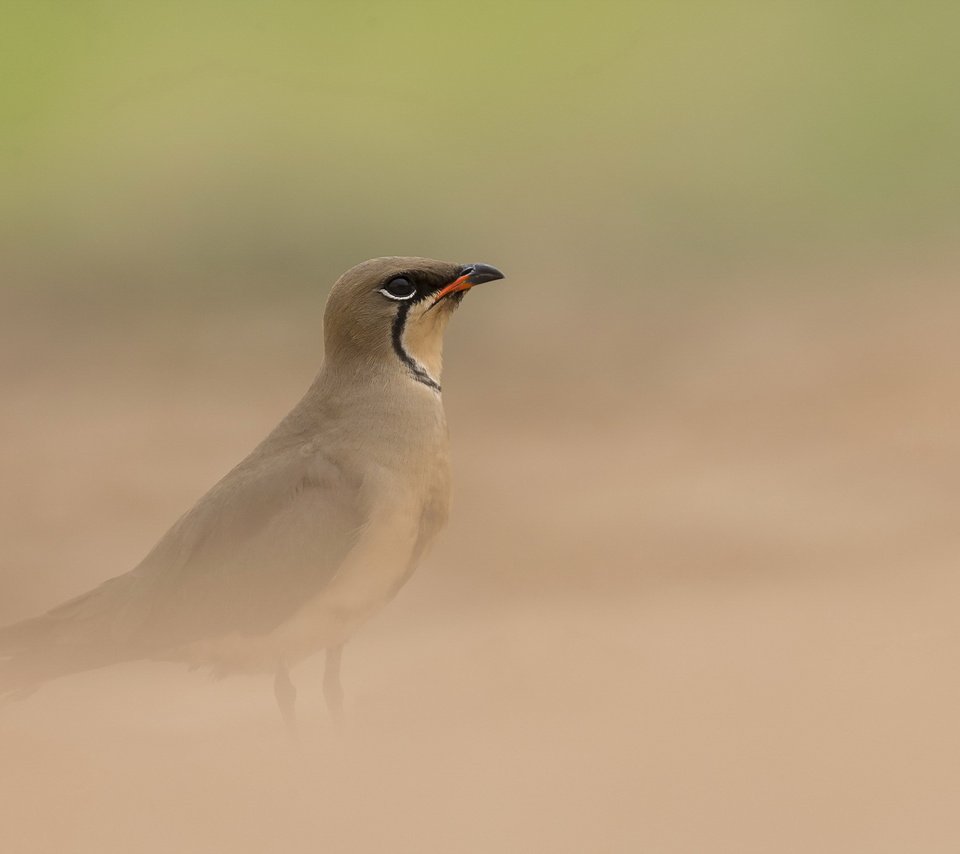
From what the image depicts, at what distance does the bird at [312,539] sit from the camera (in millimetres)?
4066

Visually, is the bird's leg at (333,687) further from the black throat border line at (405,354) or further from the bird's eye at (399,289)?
the bird's eye at (399,289)

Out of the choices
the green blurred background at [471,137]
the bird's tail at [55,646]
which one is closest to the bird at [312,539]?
the bird's tail at [55,646]

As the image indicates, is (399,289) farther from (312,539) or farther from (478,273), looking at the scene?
(312,539)

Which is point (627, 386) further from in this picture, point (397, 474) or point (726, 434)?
point (397, 474)

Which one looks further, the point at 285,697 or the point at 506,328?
the point at 506,328

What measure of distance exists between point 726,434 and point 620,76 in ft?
21.4

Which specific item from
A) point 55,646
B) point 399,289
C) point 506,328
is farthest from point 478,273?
point 506,328

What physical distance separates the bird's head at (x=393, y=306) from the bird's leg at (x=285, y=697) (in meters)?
0.81

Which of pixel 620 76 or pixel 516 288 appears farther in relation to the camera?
pixel 620 76

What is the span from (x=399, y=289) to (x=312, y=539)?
67 cm

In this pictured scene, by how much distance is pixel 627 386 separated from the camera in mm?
10234

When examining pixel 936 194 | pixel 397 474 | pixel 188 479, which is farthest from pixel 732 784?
pixel 936 194

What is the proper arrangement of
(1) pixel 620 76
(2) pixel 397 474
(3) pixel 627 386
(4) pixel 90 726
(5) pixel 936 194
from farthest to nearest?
1. (1) pixel 620 76
2. (5) pixel 936 194
3. (3) pixel 627 386
4. (2) pixel 397 474
5. (4) pixel 90 726

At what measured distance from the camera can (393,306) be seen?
4.16 metres
